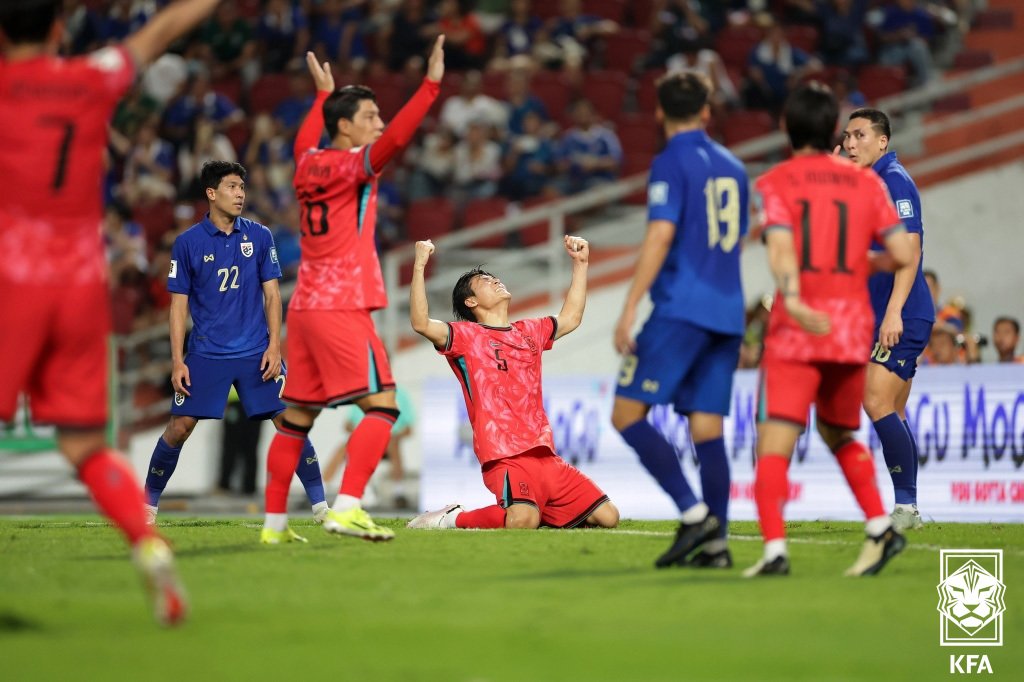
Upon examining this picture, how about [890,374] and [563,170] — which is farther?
[563,170]

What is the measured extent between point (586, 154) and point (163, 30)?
1266 centimetres

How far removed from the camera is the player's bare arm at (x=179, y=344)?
9836 millimetres

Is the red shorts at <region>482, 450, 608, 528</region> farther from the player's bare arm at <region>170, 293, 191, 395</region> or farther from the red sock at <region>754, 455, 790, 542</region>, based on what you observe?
the red sock at <region>754, 455, 790, 542</region>

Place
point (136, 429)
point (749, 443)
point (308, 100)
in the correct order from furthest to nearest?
point (308, 100) → point (136, 429) → point (749, 443)

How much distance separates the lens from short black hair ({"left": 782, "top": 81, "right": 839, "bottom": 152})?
22.0 ft

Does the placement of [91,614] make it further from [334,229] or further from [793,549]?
[793,549]

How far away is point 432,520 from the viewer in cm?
1024

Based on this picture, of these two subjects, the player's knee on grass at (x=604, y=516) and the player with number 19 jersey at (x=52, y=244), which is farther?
the player's knee on grass at (x=604, y=516)

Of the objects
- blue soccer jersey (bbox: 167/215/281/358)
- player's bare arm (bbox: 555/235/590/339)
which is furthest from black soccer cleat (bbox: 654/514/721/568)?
blue soccer jersey (bbox: 167/215/281/358)

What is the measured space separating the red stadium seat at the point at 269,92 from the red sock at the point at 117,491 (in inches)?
616

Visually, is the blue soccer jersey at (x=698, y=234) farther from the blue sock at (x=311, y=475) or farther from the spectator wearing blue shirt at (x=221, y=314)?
the blue sock at (x=311, y=475)

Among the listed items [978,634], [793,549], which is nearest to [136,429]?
[793,549]

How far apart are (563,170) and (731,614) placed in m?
13.1

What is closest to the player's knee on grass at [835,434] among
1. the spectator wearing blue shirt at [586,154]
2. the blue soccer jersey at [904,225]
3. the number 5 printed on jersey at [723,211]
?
the number 5 printed on jersey at [723,211]
